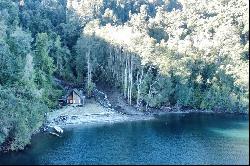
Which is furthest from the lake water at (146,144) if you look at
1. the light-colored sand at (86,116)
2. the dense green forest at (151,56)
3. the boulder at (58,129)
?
the dense green forest at (151,56)

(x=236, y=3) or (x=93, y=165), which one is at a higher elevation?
(x=236, y=3)

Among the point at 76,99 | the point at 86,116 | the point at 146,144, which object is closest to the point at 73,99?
the point at 76,99

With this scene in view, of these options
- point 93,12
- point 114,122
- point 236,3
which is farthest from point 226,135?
point 93,12

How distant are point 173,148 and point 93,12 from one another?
65.1 metres

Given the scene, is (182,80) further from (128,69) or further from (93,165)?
(93,165)

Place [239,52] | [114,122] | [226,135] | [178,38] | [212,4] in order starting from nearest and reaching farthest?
[226,135] → [114,122] → [239,52] → [178,38] → [212,4]

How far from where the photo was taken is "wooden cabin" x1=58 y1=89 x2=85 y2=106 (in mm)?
77750

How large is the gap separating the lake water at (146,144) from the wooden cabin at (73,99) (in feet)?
40.9

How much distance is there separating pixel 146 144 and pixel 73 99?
88.6 ft

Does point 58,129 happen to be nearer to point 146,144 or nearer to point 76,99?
point 146,144

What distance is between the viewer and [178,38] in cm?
9100

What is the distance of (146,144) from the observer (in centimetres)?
5428

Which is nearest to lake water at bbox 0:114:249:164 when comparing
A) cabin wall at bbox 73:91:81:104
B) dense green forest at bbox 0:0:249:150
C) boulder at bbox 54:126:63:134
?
boulder at bbox 54:126:63:134

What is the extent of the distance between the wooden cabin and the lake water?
1247cm
